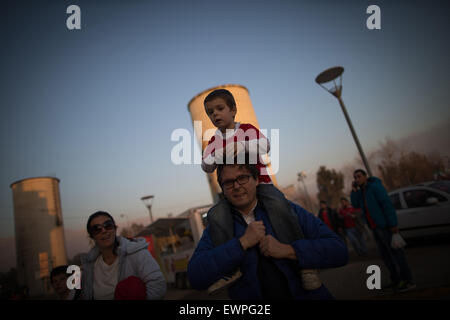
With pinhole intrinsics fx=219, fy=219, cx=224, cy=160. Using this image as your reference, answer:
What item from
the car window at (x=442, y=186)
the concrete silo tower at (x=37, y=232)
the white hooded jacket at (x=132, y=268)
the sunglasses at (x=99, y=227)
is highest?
the sunglasses at (x=99, y=227)

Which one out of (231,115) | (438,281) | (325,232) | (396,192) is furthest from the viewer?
(396,192)

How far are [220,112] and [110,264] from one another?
1.56 metres

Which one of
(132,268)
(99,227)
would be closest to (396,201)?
(132,268)

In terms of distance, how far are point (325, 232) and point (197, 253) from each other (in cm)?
67

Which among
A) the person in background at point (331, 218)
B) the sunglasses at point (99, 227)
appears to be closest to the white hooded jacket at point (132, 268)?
the sunglasses at point (99, 227)

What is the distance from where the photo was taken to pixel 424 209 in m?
5.73

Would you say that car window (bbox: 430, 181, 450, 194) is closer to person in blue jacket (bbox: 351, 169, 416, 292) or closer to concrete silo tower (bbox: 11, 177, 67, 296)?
person in blue jacket (bbox: 351, 169, 416, 292)

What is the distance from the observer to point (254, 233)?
39.1 inches

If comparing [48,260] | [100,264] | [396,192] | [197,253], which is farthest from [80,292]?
[48,260]

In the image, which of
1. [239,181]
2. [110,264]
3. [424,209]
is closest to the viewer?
[239,181]

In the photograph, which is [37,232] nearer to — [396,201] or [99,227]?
[99,227]

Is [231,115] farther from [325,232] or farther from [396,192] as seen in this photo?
[396,192]

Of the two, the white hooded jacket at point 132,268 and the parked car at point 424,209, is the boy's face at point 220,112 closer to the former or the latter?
the white hooded jacket at point 132,268

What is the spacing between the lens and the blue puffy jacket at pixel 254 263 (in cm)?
97
